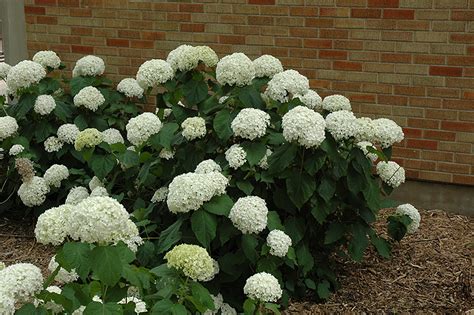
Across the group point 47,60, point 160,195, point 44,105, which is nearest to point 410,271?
point 160,195

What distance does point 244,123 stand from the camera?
3.96 metres

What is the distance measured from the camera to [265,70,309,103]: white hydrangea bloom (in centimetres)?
434

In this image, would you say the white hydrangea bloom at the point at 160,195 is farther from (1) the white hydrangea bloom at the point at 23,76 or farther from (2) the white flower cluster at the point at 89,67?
(2) the white flower cluster at the point at 89,67

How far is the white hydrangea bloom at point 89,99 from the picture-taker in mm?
5625

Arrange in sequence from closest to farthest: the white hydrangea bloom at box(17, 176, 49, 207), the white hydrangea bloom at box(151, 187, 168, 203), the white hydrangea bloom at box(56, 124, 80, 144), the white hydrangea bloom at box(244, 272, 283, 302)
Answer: the white hydrangea bloom at box(244, 272, 283, 302), the white hydrangea bloom at box(151, 187, 168, 203), the white hydrangea bloom at box(17, 176, 49, 207), the white hydrangea bloom at box(56, 124, 80, 144)

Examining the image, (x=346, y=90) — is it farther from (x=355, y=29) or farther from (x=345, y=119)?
(x=345, y=119)

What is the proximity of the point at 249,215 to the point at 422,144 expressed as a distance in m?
2.41

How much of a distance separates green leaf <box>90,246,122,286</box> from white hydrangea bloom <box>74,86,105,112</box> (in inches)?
127

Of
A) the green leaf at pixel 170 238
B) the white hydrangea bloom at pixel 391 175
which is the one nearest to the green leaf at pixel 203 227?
the green leaf at pixel 170 238

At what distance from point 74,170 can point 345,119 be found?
227 cm

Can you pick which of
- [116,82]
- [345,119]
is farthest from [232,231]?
[116,82]

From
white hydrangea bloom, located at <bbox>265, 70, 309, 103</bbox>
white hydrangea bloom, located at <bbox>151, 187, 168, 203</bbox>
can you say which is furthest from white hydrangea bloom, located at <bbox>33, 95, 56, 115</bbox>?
white hydrangea bloom, located at <bbox>265, 70, 309, 103</bbox>

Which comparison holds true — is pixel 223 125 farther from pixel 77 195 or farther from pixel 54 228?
pixel 54 228

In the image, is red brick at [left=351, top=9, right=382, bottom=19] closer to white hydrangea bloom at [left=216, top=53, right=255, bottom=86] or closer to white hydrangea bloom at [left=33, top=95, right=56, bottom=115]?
white hydrangea bloom at [left=216, top=53, right=255, bottom=86]
